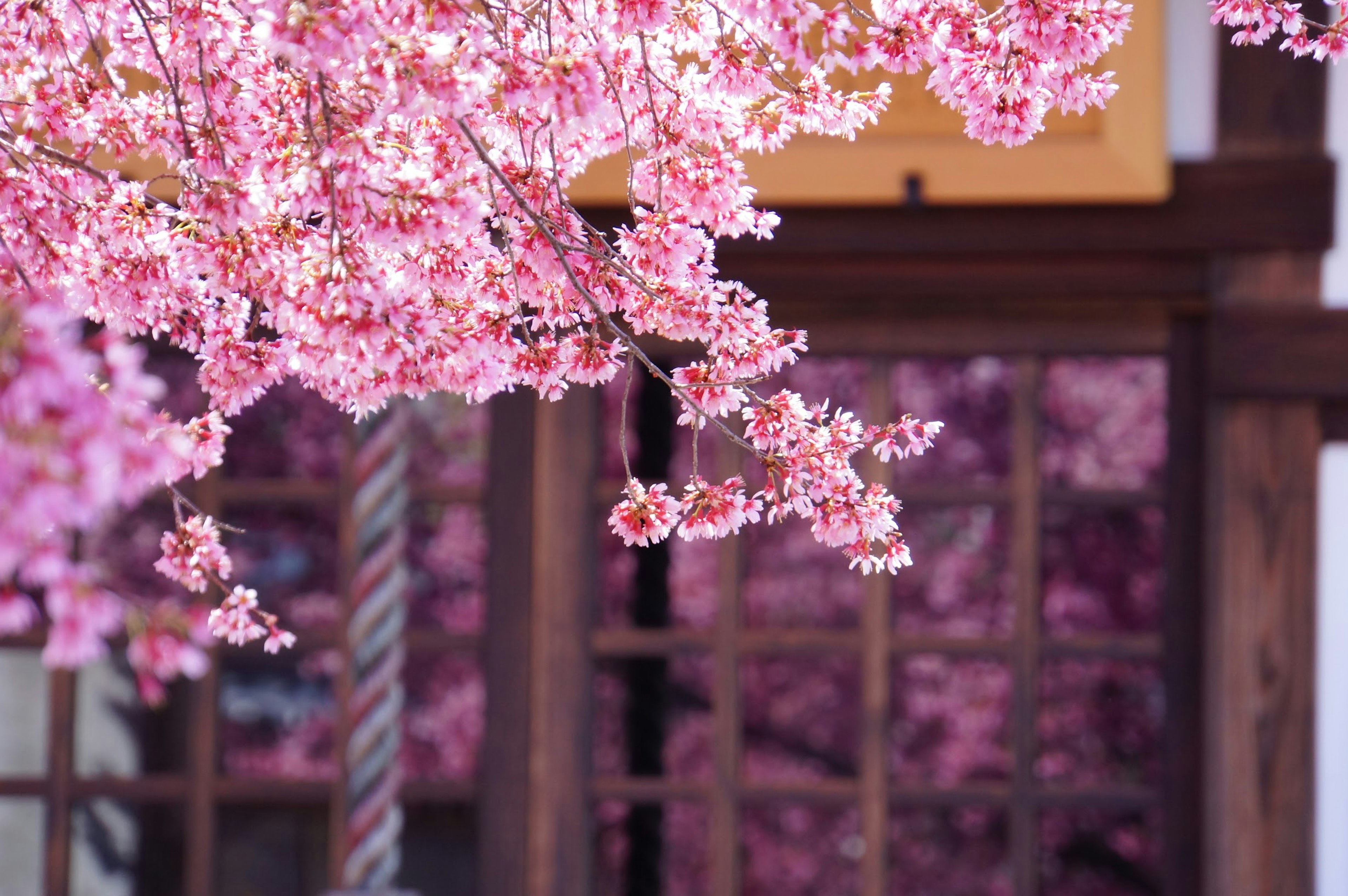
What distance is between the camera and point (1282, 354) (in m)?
2.39

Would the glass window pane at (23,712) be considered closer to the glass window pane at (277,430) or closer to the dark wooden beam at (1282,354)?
the glass window pane at (277,430)

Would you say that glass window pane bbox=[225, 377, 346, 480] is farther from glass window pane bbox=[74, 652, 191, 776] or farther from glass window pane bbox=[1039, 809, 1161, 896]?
glass window pane bbox=[1039, 809, 1161, 896]

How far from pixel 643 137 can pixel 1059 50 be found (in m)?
0.44

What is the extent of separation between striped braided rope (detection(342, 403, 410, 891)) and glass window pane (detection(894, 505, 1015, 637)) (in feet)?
4.16

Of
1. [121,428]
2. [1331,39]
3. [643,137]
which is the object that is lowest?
[121,428]

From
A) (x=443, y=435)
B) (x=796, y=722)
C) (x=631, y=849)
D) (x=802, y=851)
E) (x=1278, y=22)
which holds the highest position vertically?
(x=1278, y=22)

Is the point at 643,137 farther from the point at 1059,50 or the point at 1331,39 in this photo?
the point at 1331,39

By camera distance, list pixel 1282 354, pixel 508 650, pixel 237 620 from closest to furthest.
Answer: pixel 237 620 → pixel 1282 354 → pixel 508 650

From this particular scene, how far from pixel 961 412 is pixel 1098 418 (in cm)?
39

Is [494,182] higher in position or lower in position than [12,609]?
higher

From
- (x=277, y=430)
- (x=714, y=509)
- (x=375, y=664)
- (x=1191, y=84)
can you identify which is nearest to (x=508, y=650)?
(x=375, y=664)

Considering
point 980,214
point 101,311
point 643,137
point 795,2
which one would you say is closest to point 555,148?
point 643,137

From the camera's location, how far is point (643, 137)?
136cm

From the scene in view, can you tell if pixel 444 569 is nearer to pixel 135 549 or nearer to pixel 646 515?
pixel 135 549
